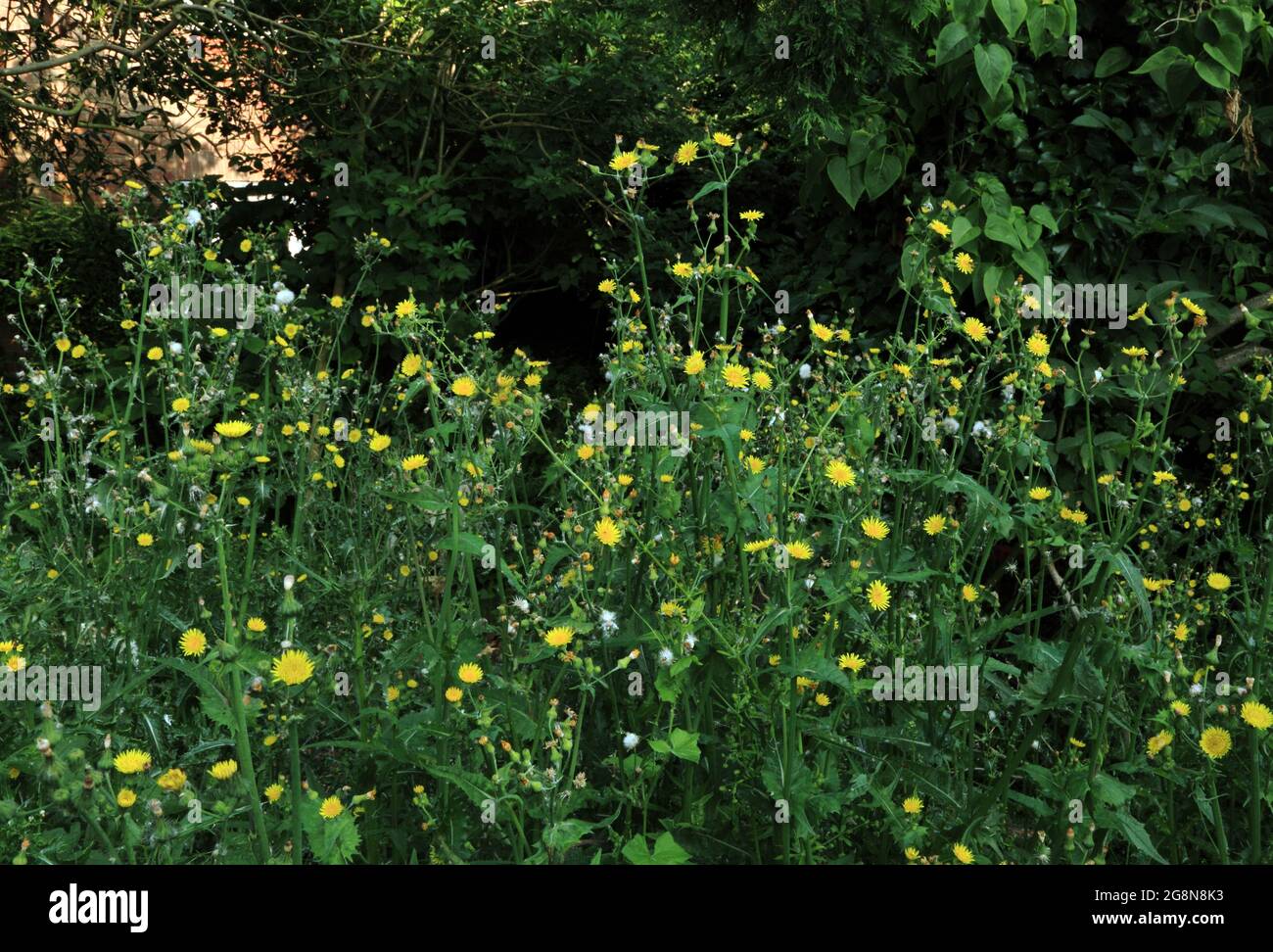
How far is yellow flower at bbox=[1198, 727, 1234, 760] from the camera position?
2000 millimetres

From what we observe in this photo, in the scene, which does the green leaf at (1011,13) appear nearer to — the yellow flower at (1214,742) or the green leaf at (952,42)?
the green leaf at (952,42)

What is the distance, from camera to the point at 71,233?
6.94 metres

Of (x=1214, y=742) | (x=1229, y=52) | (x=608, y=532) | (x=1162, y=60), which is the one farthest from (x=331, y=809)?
(x=1229, y=52)

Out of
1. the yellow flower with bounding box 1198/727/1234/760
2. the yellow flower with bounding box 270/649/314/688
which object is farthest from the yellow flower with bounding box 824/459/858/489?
the yellow flower with bounding box 270/649/314/688

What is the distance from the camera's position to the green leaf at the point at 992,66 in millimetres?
4000

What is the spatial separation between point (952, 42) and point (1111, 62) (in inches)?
27.1

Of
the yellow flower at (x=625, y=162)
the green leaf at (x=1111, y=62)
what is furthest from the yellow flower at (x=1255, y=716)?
the green leaf at (x=1111, y=62)

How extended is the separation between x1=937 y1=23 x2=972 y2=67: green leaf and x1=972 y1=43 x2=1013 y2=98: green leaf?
6cm

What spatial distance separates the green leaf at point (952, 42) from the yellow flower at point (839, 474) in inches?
86.6

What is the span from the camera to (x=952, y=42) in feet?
13.1

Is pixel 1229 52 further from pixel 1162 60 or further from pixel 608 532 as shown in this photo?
pixel 608 532

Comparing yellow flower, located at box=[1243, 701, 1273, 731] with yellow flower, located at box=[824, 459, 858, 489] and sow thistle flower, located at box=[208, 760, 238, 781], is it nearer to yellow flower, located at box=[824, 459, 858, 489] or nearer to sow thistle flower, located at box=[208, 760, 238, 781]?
yellow flower, located at box=[824, 459, 858, 489]

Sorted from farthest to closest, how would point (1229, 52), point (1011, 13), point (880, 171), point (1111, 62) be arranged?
point (880, 171), point (1111, 62), point (1229, 52), point (1011, 13)
